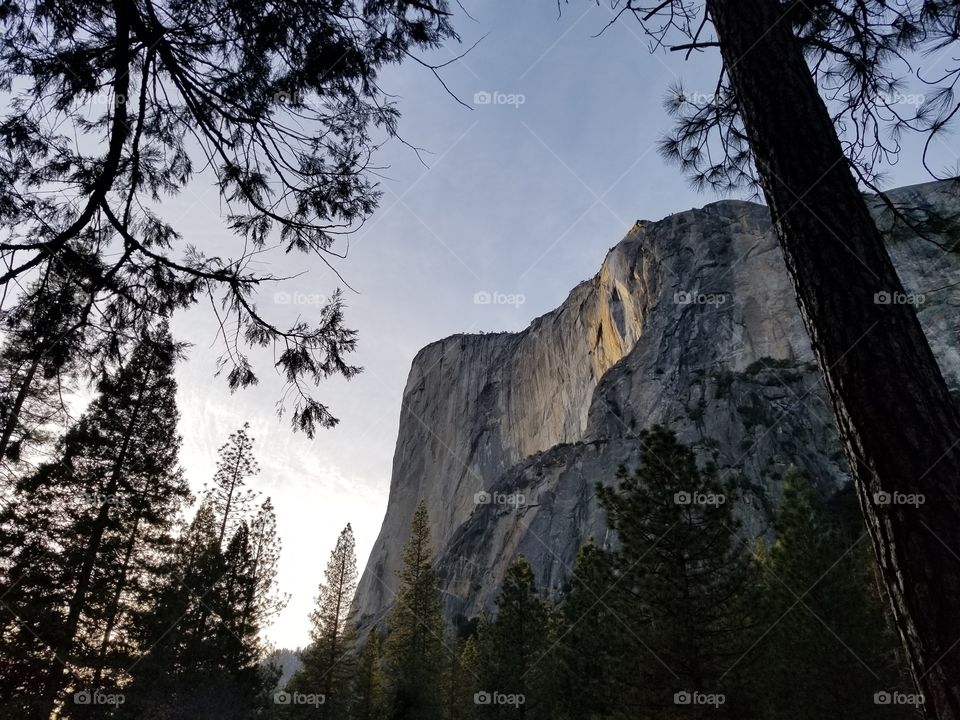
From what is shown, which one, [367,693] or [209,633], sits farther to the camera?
[367,693]

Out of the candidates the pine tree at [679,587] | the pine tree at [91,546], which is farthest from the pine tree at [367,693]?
the pine tree at [679,587]

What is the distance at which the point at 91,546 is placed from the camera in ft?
40.4

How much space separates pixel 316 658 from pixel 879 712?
20589 mm

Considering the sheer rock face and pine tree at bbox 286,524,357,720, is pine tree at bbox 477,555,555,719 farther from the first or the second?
the sheer rock face

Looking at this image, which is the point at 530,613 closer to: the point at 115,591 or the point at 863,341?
the point at 115,591

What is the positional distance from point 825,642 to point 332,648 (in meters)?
19.5

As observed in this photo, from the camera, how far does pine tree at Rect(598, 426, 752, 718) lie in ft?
33.6

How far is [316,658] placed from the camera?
23.8m

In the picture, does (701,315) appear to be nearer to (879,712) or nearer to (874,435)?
(879,712)

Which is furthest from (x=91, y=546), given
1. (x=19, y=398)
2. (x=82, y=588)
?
(x=19, y=398)

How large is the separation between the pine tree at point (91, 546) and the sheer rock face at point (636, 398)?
80.6 feet

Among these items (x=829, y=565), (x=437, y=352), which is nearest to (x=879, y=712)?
(x=829, y=565)

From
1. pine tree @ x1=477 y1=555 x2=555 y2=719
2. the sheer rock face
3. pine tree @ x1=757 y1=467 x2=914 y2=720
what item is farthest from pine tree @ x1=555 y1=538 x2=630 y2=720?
the sheer rock face

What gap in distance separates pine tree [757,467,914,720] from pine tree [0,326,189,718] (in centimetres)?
1412
